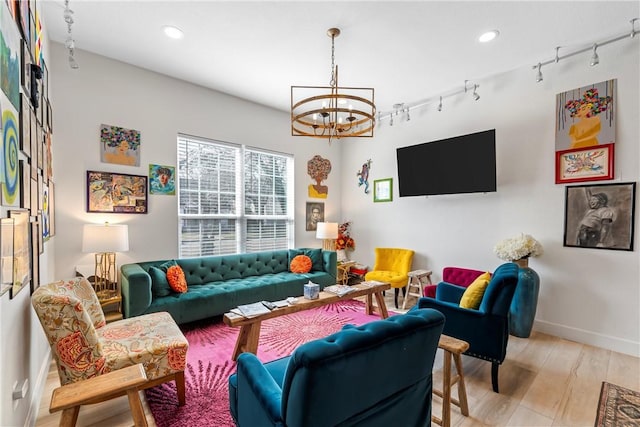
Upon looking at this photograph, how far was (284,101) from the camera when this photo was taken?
4383 mm

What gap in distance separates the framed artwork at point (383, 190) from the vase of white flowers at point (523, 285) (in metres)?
1.96

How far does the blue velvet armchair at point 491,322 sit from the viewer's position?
6.79ft

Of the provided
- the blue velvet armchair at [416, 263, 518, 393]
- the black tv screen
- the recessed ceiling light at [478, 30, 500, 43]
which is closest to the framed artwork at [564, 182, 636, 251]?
the black tv screen

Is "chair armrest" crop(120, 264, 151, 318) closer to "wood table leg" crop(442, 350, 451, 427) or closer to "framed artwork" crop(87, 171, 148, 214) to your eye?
"framed artwork" crop(87, 171, 148, 214)

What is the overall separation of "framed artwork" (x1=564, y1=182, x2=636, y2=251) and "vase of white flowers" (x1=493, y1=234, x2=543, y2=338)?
39 centimetres

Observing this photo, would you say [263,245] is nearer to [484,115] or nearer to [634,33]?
[484,115]

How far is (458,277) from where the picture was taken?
3.55 m

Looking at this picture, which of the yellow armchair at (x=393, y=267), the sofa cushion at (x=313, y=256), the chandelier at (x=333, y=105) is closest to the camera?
the chandelier at (x=333, y=105)

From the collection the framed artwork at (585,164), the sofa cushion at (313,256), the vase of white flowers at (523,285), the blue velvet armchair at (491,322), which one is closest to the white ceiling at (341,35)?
the framed artwork at (585,164)

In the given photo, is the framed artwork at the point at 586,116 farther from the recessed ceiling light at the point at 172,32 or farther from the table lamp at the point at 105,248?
the table lamp at the point at 105,248

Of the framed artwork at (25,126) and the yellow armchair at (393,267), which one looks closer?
the framed artwork at (25,126)

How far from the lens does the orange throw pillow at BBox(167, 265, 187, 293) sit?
10.3 feet

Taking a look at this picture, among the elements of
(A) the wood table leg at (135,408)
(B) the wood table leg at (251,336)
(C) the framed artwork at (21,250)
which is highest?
(C) the framed artwork at (21,250)

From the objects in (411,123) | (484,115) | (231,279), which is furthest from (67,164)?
(484,115)
